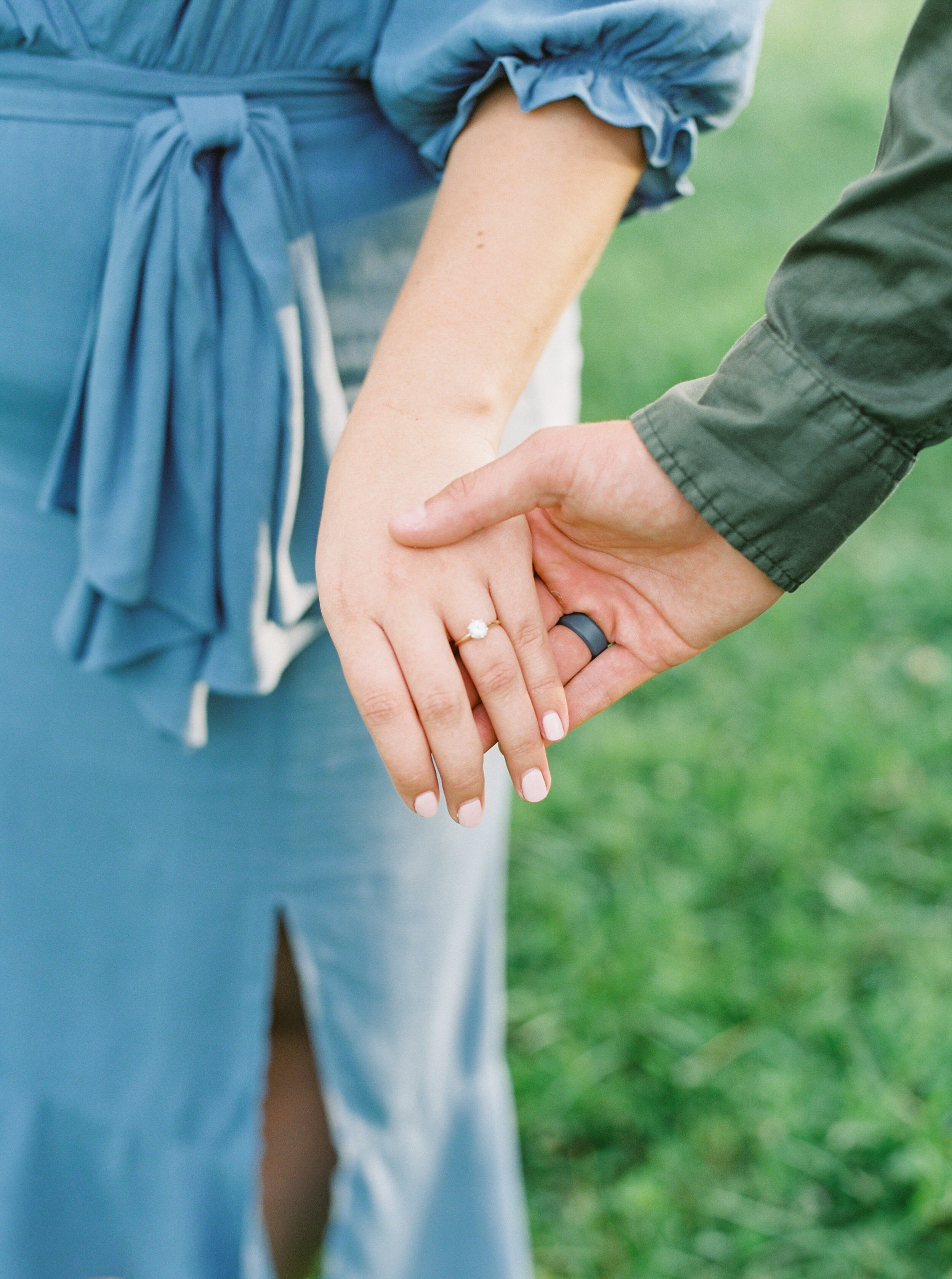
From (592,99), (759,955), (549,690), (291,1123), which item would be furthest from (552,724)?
(759,955)

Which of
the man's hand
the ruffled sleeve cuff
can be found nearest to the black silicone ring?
the man's hand

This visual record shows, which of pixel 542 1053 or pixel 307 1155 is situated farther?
pixel 542 1053

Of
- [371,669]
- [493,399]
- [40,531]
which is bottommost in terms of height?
[40,531]

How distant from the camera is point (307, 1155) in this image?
1.68m

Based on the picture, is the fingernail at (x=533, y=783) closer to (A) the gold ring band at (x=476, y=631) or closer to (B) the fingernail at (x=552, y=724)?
(B) the fingernail at (x=552, y=724)

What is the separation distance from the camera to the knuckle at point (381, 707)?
101 cm

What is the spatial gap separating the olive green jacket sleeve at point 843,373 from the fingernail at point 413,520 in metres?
0.20

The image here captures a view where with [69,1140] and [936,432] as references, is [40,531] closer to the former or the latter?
[69,1140]

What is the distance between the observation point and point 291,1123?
166cm

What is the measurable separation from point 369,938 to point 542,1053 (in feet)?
2.34

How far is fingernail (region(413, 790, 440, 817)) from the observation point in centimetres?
106

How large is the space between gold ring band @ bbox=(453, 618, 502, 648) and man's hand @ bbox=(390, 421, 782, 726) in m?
0.07

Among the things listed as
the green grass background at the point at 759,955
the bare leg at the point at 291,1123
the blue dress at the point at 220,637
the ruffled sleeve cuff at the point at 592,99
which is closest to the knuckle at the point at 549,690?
the blue dress at the point at 220,637

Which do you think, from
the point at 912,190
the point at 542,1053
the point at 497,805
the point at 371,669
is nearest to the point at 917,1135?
the point at 542,1053
